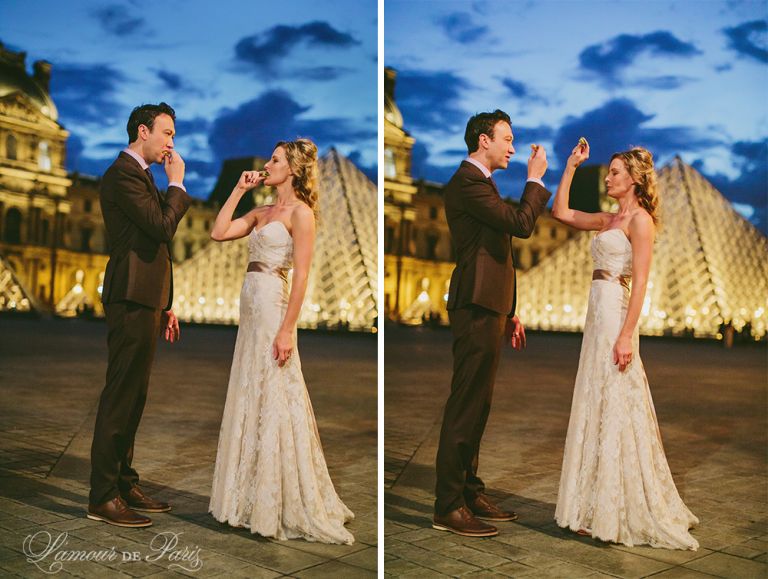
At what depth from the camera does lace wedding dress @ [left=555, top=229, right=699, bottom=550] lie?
12.6 ft

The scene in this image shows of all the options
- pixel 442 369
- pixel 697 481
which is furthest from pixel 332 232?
pixel 697 481

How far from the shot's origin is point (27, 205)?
3369 cm

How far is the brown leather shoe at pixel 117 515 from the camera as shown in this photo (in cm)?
384

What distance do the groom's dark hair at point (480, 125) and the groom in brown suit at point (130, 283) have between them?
1271 millimetres

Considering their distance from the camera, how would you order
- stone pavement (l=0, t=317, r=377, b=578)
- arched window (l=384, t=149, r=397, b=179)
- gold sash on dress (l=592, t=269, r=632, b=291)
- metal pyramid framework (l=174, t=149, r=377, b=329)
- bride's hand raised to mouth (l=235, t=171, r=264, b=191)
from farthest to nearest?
metal pyramid framework (l=174, t=149, r=377, b=329)
arched window (l=384, t=149, r=397, b=179)
gold sash on dress (l=592, t=269, r=632, b=291)
bride's hand raised to mouth (l=235, t=171, r=264, b=191)
stone pavement (l=0, t=317, r=377, b=578)

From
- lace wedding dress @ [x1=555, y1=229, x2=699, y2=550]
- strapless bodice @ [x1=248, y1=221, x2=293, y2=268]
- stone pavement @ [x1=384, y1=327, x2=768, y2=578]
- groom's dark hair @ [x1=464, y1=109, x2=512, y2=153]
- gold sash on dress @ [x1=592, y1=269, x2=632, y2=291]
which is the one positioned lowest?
stone pavement @ [x1=384, y1=327, x2=768, y2=578]

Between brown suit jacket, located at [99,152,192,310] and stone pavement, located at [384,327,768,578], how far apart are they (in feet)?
5.02

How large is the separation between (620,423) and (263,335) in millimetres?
1577

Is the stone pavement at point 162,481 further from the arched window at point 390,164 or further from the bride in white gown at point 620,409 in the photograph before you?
the arched window at point 390,164

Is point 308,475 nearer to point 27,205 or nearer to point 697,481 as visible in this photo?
point 697,481

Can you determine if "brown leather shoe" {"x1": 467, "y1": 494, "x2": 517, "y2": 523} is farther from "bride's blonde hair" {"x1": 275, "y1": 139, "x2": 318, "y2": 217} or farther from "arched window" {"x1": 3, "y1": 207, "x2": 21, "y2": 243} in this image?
"arched window" {"x1": 3, "y1": 207, "x2": 21, "y2": 243}

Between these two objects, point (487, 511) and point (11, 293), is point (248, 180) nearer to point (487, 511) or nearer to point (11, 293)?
point (487, 511)

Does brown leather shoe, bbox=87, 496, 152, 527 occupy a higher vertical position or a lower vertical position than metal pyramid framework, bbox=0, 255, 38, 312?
lower

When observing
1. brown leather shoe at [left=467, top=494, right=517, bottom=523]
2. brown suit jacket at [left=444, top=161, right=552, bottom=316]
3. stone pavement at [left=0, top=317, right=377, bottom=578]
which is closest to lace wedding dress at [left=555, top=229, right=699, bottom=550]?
brown leather shoe at [left=467, top=494, right=517, bottom=523]
